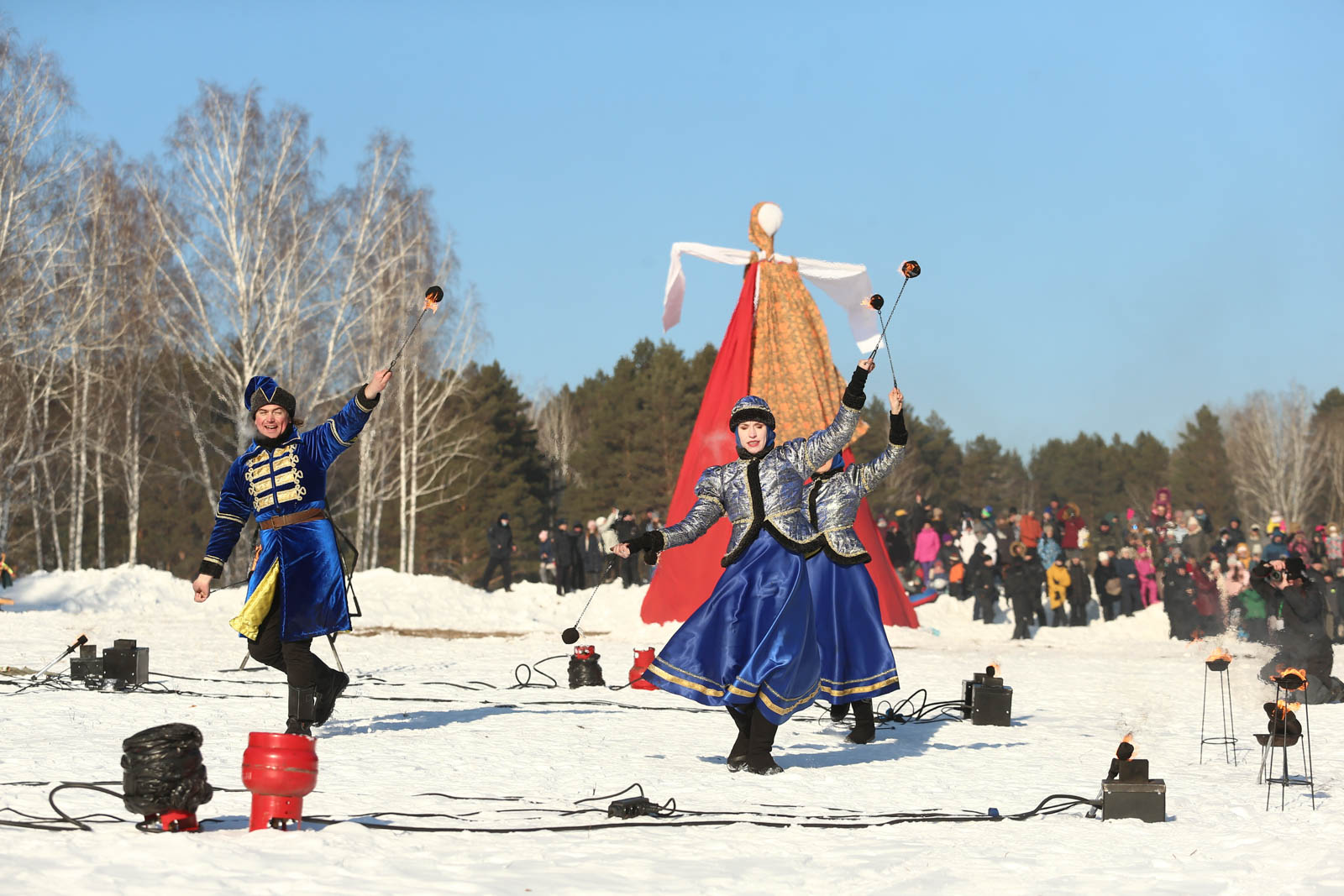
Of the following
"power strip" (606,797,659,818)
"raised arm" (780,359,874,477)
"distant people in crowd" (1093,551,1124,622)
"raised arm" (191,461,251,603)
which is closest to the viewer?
"power strip" (606,797,659,818)

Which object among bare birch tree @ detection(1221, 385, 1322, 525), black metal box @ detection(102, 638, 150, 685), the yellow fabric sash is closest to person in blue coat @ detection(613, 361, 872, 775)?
the yellow fabric sash

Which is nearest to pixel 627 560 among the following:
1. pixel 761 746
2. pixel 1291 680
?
pixel 761 746

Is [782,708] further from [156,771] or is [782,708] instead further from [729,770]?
[156,771]

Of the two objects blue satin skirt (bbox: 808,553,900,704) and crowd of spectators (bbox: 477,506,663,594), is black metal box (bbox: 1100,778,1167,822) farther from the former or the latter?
crowd of spectators (bbox: 477,506,663,594)

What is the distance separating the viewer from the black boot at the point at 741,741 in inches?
235

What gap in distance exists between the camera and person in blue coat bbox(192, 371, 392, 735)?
6582 millimetres

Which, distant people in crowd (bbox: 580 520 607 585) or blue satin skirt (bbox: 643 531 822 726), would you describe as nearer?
blue satin skirt (bbox: 643 531 822 726)

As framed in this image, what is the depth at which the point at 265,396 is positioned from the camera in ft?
21.8

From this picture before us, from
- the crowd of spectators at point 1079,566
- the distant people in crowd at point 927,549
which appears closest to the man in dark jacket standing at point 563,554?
the crowd of spectators at point 1079,566

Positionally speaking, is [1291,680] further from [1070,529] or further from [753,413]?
[1070,529]

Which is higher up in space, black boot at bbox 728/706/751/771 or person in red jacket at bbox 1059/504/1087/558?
person in red jacket at bbox 1059/504/1087/558

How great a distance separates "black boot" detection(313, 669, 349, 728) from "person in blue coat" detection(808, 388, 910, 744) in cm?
237

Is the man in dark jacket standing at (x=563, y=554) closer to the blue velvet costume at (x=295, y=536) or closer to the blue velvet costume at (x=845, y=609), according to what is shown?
the blue velvet costume at (x=295, y=536)

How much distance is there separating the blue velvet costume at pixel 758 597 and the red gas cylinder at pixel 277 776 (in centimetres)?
226
